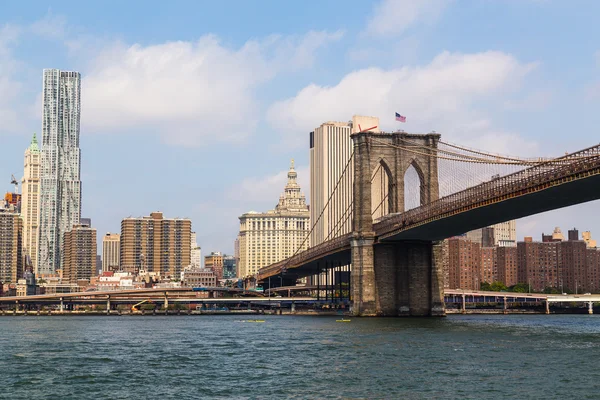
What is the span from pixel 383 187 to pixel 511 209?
3462 cm

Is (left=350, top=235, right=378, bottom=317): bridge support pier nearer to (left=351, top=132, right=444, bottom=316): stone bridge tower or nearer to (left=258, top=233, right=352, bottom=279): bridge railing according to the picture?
(left=351, top=132, right=444, bottom=316): stone bridge tower

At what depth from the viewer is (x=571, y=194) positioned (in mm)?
68562

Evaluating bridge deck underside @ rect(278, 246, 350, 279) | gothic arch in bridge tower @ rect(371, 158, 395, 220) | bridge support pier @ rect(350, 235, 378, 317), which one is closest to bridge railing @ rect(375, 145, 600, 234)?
bridge support pier @ rect(350, 235, 378, 317)

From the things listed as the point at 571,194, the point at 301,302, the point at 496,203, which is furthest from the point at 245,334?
the point at 301,302

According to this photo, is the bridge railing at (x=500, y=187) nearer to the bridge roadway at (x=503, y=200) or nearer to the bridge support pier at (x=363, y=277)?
the bridge roadway at (x=503, y=200)

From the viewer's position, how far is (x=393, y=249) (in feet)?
323

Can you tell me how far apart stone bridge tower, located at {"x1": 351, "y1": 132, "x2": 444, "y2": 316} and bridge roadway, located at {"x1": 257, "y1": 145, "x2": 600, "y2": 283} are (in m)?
1.98

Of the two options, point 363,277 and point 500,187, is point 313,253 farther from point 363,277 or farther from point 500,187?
point 500,187

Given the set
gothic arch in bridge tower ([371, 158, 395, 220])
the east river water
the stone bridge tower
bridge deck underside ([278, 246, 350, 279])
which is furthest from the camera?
bridge deck underside ([278, 246, 350, 279])

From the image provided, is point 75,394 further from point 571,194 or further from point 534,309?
point 534,309

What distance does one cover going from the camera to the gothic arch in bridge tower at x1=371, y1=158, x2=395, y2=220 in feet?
332

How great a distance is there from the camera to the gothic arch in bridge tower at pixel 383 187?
10112 centimetres

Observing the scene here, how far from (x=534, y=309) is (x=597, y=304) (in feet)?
62.3

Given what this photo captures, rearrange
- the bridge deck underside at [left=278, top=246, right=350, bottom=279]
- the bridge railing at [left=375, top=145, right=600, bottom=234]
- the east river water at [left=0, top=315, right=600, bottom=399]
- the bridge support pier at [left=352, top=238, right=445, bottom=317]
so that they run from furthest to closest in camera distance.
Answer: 1. the bridge deck underside at [left=278, top=246, right=350, bottom=279]
2. the bridge support pier at [left=352, top=238, right=445, bottom=317]
3. the bridge railing at [left=375, top=145, right=600, bottom=234]
4. the east river water at [left=0, top=315, right=600, bottom=399]
